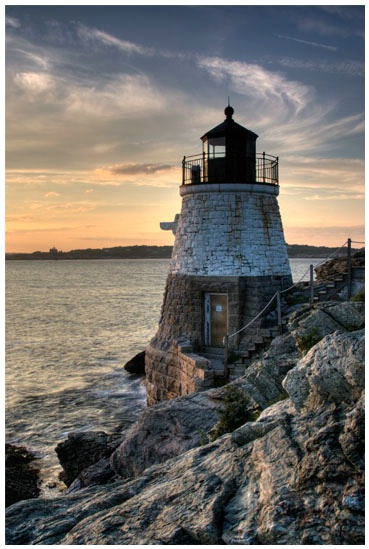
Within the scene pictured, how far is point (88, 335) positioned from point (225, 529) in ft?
131

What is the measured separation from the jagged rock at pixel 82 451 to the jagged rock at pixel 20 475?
3.02 feet

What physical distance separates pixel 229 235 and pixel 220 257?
769 millimetres

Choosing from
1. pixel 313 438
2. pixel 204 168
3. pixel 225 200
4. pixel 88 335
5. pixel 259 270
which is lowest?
pixel 88 335

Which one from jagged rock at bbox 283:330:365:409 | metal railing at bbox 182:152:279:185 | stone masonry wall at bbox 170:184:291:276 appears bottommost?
jagged rock at bbox 283:330:365:409

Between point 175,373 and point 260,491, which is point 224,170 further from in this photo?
point 260,491

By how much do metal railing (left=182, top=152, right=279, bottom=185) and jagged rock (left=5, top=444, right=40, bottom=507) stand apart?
34.3 feet

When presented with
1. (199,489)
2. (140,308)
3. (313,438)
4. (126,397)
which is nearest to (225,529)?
(199,489)

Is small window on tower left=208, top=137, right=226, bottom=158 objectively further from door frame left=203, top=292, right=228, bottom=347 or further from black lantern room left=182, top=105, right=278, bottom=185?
door frame left=203, top=292, right=228, bottom=347

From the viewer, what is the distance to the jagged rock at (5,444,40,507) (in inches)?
504

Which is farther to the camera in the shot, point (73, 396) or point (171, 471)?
point (73, 396)

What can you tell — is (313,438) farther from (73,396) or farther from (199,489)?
(73,396)

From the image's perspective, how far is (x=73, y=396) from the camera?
23.4 metres

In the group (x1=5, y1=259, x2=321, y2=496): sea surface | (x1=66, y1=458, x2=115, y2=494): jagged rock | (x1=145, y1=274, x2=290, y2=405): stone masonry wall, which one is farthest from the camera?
(x1=5, y1=259, x2=321, y2=496): sea surface

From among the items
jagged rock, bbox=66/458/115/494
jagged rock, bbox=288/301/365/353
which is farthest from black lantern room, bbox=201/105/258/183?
jagged rock, bbox=66/458/115/494
